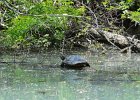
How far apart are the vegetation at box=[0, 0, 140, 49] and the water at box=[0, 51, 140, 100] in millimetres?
526

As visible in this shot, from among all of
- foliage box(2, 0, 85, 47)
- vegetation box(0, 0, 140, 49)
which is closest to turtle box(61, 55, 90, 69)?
vegetation box(0, 0, 140, 49)

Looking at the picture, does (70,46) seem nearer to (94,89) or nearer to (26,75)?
(26,75)

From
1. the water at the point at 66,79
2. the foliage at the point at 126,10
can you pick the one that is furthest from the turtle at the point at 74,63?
the foliage at the point at 126,10

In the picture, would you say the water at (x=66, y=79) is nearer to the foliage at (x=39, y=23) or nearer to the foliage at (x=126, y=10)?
the foliage at (x=39, y=23)

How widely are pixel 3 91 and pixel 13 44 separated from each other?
2973 mm

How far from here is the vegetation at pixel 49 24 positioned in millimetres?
6672

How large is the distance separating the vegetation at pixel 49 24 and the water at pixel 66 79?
20.7 inches

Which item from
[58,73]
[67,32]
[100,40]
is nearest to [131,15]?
[100,40]

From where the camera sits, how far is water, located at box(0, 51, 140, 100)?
3.67 metres

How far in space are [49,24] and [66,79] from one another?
2697 mm

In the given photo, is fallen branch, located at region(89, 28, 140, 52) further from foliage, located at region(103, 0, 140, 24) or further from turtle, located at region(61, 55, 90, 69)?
turtle, located at region(61, 55, 90, 69)

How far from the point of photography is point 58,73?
4883 mm

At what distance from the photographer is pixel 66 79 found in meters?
4.49

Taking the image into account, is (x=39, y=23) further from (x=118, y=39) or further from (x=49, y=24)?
(x=118, y=39)
